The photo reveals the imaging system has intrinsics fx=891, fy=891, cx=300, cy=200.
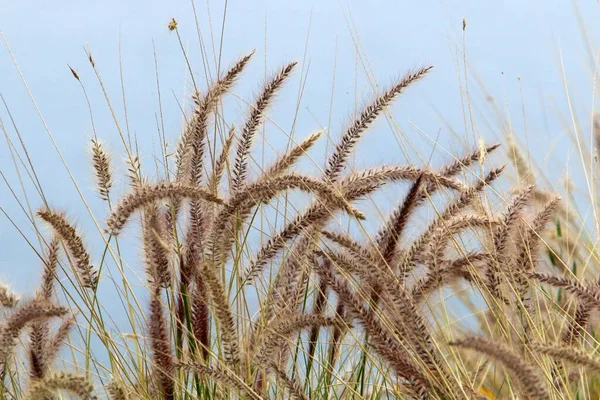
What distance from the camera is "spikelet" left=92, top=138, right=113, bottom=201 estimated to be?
2.52m

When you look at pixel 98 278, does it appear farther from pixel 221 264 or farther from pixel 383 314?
pixel 383 314

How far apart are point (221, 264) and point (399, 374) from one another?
0.72 metres

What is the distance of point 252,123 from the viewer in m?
2.55

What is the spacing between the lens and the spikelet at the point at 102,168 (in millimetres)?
2518

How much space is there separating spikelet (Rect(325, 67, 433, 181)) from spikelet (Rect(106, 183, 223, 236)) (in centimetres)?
36

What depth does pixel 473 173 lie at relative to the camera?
2484mm

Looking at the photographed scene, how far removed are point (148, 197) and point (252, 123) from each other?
1.68 ft


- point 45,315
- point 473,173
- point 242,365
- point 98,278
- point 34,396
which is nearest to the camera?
point 34,396

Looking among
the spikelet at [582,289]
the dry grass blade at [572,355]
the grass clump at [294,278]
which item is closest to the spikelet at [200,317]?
the grass clump at [294,278]

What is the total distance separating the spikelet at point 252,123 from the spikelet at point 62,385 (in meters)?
0.88

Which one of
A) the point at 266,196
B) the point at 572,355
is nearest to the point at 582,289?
the point at 572,355

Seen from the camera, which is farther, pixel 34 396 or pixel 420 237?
pixel 420 237

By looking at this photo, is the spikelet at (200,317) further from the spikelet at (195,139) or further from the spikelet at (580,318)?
the spikelet at (580,318)

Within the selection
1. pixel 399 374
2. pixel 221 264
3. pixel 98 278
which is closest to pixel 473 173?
pixel 221 264
